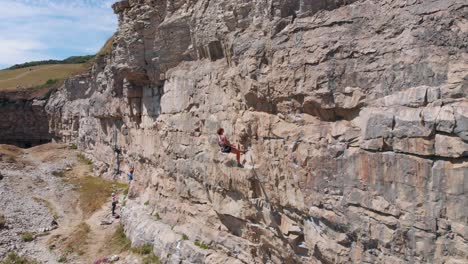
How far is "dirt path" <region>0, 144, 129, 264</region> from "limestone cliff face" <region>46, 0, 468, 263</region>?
4043 millimetres

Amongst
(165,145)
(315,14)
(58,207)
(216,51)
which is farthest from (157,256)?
(58,207)

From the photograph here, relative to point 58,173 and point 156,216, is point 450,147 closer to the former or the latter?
point 156,216

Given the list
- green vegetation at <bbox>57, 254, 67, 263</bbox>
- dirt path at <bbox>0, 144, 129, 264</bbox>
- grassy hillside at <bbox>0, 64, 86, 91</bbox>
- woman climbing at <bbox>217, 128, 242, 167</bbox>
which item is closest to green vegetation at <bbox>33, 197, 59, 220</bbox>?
dirt path at <bbox>0, 144, 129, 264</bbox>

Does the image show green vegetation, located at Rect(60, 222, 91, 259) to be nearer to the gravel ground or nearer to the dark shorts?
the gravel ground

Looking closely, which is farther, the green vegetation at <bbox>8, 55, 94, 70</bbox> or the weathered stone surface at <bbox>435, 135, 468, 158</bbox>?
the green vegetation at <bbox>8, 55, 94, 70</bbox>

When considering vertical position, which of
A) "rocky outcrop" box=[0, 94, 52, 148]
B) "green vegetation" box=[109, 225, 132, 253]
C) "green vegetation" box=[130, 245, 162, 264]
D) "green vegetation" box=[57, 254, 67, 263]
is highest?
"rocky outcrop" box=[0, 94, 52, 148]

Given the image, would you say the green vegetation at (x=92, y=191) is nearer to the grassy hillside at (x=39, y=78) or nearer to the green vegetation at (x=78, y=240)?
the green vegetation at (x=78, y=240)

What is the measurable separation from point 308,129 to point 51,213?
1027 inches

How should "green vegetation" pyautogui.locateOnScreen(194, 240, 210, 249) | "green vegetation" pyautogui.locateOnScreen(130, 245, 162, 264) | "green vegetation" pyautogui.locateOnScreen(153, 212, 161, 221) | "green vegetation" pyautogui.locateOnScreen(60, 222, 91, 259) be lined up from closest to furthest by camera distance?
"green vegetation" pyautogui.locateOnScreen(194, 240, 210, 249)
"green vegetation" pyautogui.locateOnScreen(130, 245, 162, 264)
"green vegetation" pyautogui.locateOnScreen(153, 212, 161, 221)
"green vegetation" pyautogui.locateOnScreen(60, 222, 91, 259)

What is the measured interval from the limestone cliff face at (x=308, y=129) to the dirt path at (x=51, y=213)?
13.3 feet

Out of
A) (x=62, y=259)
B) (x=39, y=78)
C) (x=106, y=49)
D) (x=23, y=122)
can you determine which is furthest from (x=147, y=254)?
(x=39, y=78)

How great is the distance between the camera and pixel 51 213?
32250 mm

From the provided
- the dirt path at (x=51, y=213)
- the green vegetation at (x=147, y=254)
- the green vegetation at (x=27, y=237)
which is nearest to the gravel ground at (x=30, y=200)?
the dirt path at (x=51, y=213)

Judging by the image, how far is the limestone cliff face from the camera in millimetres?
9461
